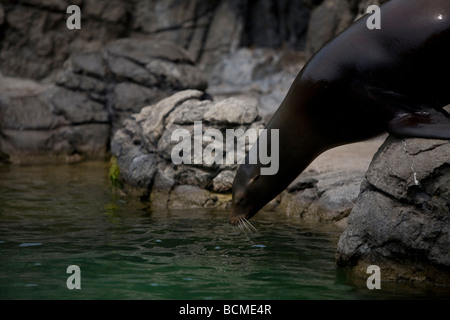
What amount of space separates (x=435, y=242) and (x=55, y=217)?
462 cm

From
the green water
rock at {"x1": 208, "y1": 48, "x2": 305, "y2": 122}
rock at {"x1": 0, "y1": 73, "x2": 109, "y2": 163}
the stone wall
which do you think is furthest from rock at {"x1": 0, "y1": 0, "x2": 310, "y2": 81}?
the green water

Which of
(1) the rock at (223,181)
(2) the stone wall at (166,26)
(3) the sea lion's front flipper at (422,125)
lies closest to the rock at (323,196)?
(1) the rock at (223,181)

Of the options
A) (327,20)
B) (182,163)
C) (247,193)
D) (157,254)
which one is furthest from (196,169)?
(327,20)

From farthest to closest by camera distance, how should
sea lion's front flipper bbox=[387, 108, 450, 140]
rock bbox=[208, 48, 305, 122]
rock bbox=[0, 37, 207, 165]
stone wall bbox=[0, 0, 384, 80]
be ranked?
stone wall bbox=[0, 0, 384, 80]
rock bbox=[208, 48, 305, 122]
rock bbox=[0, 37, 207, 165]
sea lion's front flipper bbox=[387, 108, 450, 140]

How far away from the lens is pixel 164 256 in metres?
5.77

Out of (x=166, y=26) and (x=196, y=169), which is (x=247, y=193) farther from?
(x=166, y=26)

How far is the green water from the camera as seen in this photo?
4.64 metres

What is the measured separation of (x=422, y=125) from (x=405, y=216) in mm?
710

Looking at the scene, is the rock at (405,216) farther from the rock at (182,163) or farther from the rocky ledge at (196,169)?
the rock at (182,163)

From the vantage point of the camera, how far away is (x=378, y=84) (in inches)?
203

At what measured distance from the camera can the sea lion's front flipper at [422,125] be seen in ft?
15.6

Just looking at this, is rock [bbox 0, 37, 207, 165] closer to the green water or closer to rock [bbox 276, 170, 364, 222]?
the green water

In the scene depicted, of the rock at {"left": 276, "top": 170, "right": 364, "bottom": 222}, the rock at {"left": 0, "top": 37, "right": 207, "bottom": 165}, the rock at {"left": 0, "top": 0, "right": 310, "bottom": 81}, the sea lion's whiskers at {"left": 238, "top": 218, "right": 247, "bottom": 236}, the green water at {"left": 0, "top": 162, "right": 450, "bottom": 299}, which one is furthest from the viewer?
the rock at {"left": 0, "top": 0, "right": 310, "bottom": 81}
